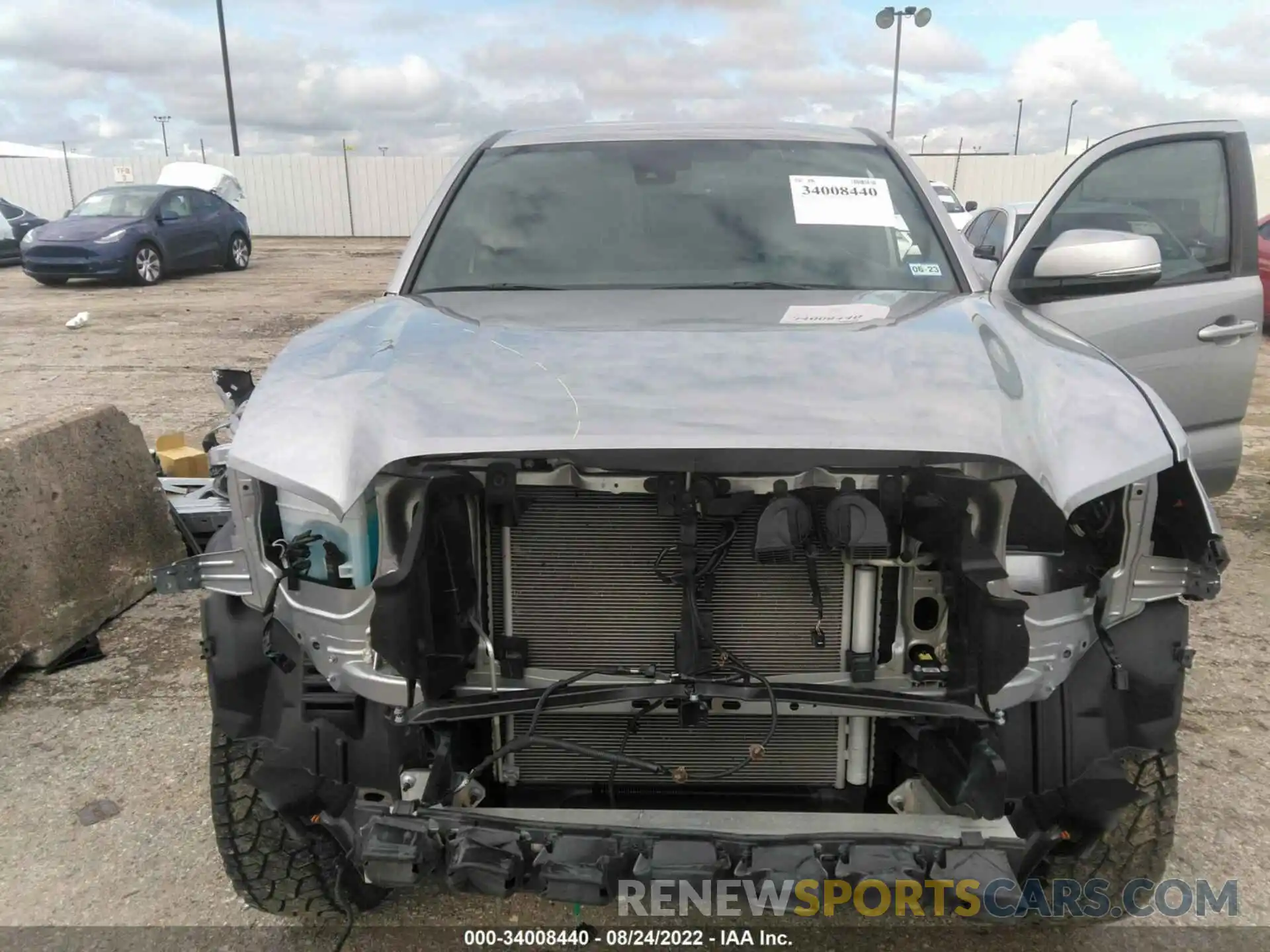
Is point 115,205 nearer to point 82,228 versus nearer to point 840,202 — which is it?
point 82,228

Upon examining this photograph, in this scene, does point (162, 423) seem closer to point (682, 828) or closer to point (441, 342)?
point (441, 342)

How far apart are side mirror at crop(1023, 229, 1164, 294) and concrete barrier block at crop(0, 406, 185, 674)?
139 inches

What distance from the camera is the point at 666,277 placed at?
285 cm

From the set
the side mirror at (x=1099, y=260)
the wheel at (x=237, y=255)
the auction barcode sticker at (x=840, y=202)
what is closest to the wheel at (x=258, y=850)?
the auction barcode sticker at (x=840, y=202)

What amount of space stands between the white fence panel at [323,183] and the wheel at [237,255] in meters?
9.92

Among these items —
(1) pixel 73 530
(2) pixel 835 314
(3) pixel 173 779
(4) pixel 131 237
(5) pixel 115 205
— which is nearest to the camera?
(2) pixel 835 314

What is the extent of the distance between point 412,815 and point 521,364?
0.89 m

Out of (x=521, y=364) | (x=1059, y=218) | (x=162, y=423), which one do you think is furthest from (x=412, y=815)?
(x=162, y=423)

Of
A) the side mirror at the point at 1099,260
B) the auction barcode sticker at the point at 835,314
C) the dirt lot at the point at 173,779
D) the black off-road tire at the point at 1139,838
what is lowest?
the dirt lot at the point at 173,779

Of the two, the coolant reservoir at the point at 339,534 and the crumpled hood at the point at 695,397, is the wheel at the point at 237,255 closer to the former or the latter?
the crumpled hood at the point at 695,397

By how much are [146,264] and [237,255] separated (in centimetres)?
251

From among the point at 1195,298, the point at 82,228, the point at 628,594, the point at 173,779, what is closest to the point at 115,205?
the point at 82,228

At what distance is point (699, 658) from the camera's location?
1.88 metres

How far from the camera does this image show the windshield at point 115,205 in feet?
49.9
